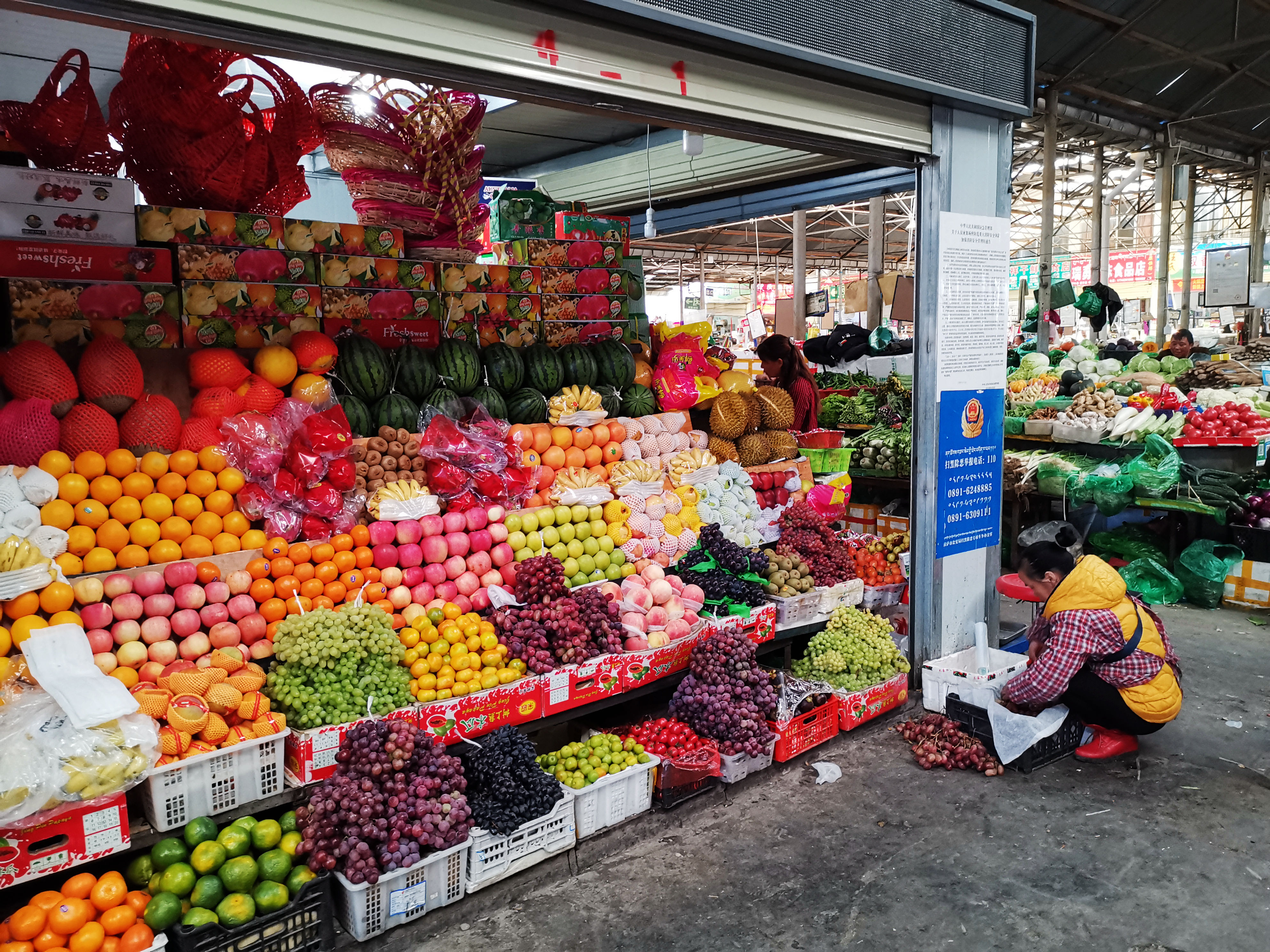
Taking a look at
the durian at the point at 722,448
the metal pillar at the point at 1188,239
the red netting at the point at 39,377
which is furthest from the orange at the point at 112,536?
the metal pillar at the point at 1188,239

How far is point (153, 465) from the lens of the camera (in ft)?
11.1

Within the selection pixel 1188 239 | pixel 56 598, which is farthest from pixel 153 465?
pixel 1188 239

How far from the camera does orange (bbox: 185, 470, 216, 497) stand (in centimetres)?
348

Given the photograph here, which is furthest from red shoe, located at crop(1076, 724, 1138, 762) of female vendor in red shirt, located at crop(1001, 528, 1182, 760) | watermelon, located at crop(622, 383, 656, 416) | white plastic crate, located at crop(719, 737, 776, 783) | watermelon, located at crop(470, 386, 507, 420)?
watermelon, located at crop(470, 386, 507, 420)

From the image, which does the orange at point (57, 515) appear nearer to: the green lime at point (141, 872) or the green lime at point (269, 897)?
the green lime at point (141, 872)

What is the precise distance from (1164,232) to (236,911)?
1848 cm

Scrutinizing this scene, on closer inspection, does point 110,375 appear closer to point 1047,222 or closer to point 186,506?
point 186,506

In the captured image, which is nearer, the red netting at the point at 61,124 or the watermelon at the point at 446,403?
the red netting at the point at 61,124

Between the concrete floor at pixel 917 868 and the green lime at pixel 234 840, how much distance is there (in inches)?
23.1

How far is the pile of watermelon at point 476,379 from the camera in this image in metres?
4.32

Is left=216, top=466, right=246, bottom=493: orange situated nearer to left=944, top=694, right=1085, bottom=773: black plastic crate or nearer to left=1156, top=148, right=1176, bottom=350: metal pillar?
left=944, top=694, right=1085, bottom=773: black plastic crate

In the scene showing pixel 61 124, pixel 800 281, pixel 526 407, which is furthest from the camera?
pixel 800 281

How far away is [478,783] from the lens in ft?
11.1

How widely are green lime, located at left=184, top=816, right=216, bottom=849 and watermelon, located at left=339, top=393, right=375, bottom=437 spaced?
1.92 metres
